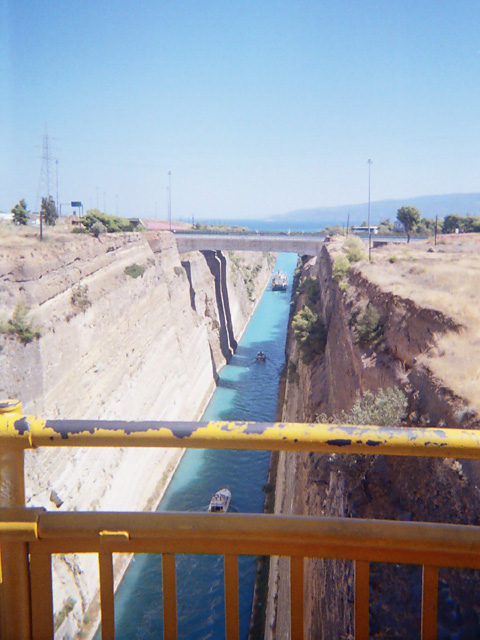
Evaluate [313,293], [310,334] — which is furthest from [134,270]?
[313,293]

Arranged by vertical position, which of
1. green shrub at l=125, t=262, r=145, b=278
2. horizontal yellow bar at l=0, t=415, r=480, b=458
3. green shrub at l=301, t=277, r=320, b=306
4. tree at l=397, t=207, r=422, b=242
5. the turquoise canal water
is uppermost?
tree at l=397, t=207, r=422, b=242

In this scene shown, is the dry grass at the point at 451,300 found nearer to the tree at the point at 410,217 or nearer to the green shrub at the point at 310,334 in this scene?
the green shrub at the point at 310,334

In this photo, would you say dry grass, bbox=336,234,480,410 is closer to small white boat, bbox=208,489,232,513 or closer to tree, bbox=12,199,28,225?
small white boat, bbox=208,489,232,513

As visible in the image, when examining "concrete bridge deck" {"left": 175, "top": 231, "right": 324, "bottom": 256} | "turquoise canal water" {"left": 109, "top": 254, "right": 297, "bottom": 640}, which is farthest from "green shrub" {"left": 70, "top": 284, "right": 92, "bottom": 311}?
"concrete bridge deck" {"left": 175, "top": 231, "right": 324, "bottom": 256}

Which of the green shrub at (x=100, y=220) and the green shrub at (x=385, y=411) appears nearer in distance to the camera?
the green shrub at (x=385, y=411)

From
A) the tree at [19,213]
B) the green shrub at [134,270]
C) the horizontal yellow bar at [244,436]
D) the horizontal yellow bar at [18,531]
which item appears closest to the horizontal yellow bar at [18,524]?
the horizontal yellow bar at [18,531]

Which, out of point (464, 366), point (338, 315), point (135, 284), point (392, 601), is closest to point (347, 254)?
point (338, 315)

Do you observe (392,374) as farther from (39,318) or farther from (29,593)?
(39,318)
